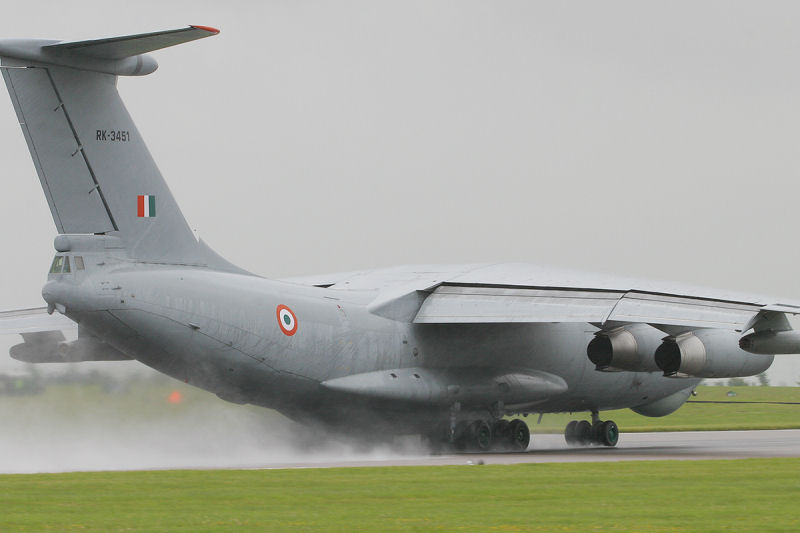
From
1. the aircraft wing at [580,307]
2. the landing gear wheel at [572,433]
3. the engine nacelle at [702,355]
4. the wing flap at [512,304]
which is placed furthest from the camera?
the landing gear wheel at [572,433]

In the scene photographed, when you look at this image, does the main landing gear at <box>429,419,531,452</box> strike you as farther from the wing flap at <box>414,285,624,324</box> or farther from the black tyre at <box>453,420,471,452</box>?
the wing flap at <box>414,285,624,324</box>

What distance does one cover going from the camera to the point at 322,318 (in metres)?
19.0

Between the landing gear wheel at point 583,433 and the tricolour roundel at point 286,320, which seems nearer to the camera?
the tricolour roundel at point 286,320

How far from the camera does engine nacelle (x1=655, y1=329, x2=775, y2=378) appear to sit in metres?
19.1

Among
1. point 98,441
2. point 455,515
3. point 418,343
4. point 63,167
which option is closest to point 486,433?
point 418,343

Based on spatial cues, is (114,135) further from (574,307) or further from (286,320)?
(574,307)

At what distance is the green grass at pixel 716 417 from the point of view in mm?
30734

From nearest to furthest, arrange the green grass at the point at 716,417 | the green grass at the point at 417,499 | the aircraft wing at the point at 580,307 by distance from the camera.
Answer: the green grass at the point at 417,499 → the aircraft wing at the point at 580,307 → the green grass at the point at 716,417

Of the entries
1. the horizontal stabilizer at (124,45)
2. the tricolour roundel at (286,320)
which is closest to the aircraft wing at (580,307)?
the tricolour roundel at (286,320)

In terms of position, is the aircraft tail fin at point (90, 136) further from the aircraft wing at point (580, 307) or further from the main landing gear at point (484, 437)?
the main landing gear at point (484, 437)

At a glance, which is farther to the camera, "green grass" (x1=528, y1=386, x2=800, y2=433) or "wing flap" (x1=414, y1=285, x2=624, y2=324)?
"green grass" (x1=528, y1=386, x2=800, y2=433)

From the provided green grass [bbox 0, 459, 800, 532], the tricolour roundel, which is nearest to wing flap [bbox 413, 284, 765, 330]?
the tricolour roundel

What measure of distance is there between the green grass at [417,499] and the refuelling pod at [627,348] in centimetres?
406

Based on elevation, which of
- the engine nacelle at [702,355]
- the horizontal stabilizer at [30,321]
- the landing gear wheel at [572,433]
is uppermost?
the horizontal stabilizer at [30,321]
